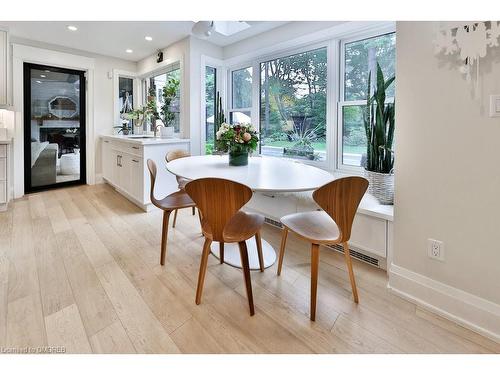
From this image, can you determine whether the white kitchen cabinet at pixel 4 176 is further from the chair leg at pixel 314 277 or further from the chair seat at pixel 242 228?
the chair leg at pixel 314 277

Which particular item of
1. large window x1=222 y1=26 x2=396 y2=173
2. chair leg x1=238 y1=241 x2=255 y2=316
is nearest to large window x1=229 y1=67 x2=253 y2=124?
large window x1=222 y1=26 x2=396 y2=173

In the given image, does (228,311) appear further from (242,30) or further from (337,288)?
(242,30)

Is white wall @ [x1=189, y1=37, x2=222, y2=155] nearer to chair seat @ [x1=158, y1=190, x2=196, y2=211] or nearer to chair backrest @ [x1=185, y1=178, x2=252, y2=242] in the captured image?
chair seat @ [x1=158, y1=190, x2=196, y2=211]

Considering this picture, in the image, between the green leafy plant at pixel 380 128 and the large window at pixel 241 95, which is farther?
the large window at pixel 241 95

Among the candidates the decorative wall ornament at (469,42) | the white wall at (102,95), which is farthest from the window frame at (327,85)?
the white wall at (102,95)

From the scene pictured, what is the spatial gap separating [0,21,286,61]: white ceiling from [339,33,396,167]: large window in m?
0.99

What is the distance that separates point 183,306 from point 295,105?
264cm

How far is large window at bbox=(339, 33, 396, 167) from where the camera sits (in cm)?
269

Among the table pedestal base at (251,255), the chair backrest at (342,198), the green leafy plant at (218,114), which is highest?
the green leafy plant at (218,114)

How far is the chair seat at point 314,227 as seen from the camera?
5.45 feet

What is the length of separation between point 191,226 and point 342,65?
2349 mm

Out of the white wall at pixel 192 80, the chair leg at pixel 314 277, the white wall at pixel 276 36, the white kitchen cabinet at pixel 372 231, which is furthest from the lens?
the white wall at pixel 192 80

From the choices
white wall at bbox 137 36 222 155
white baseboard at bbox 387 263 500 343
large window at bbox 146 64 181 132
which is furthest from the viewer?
large window at bbox 146 64 181 132

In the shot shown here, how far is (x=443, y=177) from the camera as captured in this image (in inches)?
63.2
